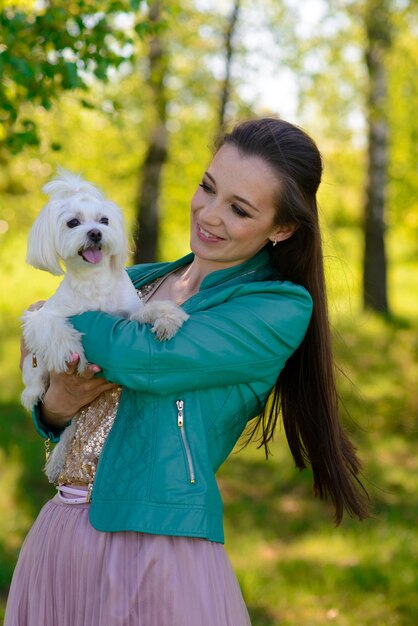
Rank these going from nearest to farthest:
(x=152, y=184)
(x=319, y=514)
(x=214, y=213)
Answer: (x=214, y=213) < (x=319, y=514) < (x=152, y=184)

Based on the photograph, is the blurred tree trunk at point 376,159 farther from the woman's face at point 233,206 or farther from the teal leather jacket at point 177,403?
the teal leather jacket at point 177,403

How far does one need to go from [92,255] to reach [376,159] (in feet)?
33.0

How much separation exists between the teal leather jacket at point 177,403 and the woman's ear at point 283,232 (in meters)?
0.31

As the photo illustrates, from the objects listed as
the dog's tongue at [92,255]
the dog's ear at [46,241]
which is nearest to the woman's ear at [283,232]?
the dog's tongue at [92,255]

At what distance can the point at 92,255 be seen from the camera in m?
2.75

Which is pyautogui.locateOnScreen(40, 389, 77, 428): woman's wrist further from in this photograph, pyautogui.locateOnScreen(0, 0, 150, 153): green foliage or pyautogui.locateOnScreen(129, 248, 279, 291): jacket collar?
pyautogui.locateOnScreen(0, 0, 150, 153): green foliage

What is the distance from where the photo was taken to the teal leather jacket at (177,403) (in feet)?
7.95

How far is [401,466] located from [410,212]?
323 inches

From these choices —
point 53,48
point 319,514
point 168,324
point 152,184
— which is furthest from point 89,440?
point 152,184

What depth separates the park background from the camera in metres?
4.55

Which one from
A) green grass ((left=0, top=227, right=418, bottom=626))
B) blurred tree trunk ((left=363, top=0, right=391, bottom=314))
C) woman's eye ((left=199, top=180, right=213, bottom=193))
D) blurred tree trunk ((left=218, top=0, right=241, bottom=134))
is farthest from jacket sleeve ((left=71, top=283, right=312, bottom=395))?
blurred tree trunk ((left=363, top=0, right=391, bottom=314))

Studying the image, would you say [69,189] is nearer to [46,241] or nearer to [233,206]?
[46,241]

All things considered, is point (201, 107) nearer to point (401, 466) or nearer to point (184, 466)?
point (401, 466)

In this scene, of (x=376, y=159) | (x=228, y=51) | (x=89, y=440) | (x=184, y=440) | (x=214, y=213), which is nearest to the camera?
(x=184, y=440)
